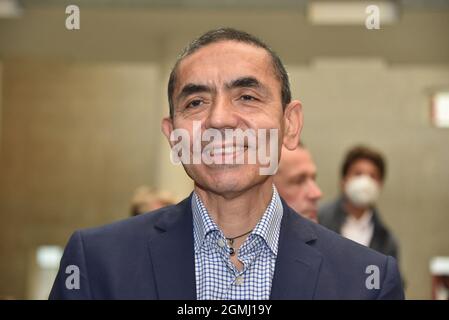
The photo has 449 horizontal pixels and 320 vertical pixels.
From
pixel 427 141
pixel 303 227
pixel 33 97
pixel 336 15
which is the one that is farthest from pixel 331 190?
pixel 303 227

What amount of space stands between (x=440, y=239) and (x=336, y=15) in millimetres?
2665

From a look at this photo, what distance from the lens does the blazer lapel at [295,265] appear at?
1276 millimetres

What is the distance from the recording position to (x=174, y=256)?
130 cm

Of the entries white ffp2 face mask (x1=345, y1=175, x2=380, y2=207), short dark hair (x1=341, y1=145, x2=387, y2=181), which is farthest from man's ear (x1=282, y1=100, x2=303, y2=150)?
short dark hair (x1=341, y1=145, x2=387, y2=181)

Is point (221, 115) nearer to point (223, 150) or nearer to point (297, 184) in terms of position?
point (223, 150)

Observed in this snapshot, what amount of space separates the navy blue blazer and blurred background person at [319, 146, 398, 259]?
0.62 meters

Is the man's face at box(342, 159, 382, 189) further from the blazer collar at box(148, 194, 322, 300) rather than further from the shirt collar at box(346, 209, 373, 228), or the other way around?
the blazer collar at box(148, 194, 322, 300)

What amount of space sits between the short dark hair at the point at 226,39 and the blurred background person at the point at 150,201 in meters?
1.72

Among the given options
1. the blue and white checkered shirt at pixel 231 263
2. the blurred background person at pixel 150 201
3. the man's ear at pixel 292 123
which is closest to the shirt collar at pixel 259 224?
the blue and white checkered shirt at pixel 231 263

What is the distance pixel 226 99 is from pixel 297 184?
1061 mm

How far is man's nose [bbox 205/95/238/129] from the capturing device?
4.10 feet

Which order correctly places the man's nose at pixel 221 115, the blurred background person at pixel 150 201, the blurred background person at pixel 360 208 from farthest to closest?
the blurred background person at pixel 150 201 < the blurred background person at pixel 360 208 < the man's nose at pixel 221 115

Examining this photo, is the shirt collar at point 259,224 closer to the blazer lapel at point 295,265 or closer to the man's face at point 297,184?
the blazer lapel at point 295,265
